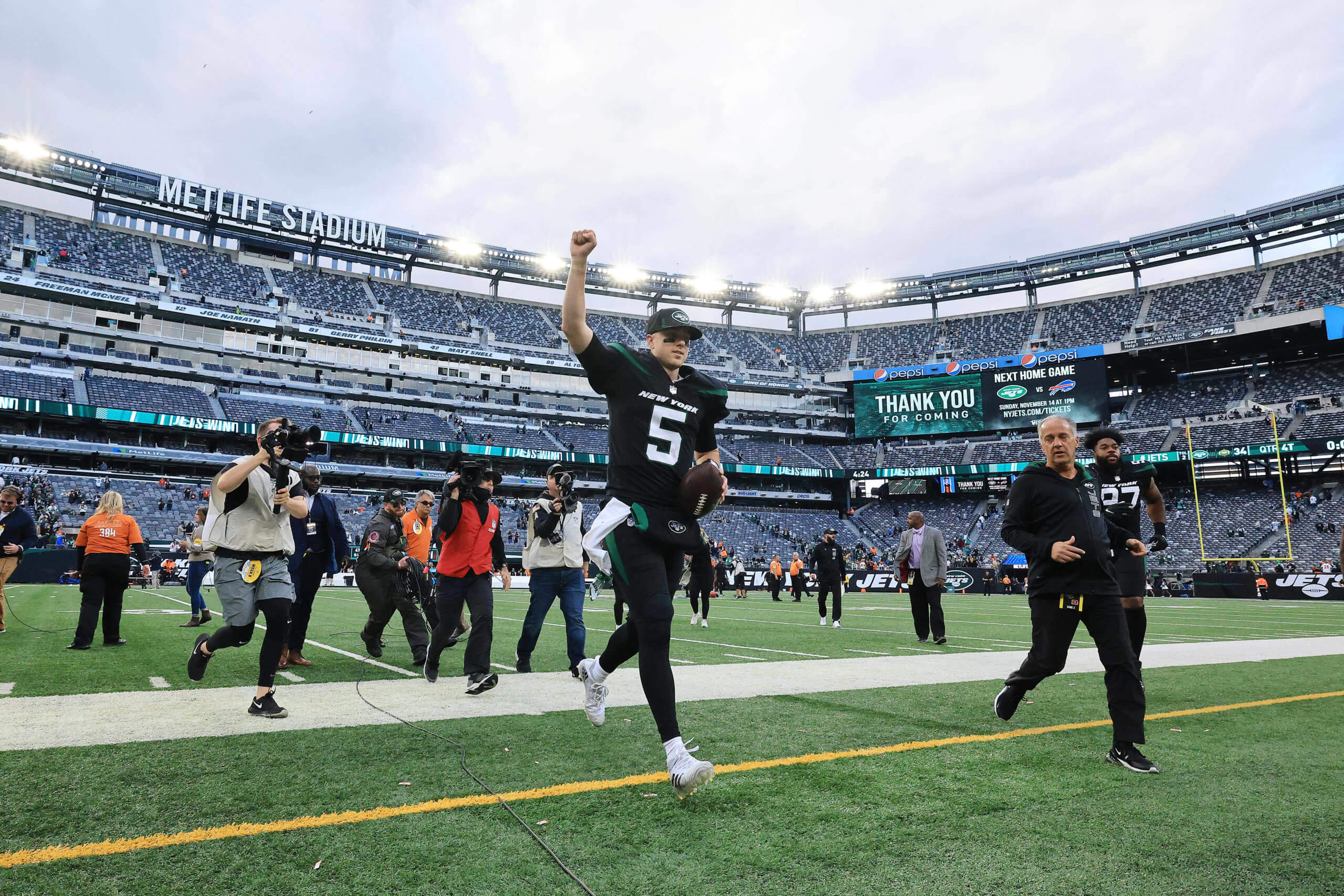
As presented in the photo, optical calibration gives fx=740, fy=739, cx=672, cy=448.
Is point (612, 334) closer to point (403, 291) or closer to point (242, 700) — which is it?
point (403, 291)

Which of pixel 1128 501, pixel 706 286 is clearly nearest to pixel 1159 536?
pixel 1128 501

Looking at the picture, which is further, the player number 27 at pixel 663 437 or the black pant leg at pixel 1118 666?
the black pant leg at pixel 1118 666

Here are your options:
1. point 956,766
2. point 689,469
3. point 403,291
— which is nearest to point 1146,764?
point 956,766

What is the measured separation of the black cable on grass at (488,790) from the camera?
2344 mm

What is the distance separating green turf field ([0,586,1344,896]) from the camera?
2.35 m

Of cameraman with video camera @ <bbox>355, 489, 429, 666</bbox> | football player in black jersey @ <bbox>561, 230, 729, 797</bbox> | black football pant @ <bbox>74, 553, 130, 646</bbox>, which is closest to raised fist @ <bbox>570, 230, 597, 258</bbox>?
football player in black jersey @ <bbox>561, 230, 729, 797</bbox>

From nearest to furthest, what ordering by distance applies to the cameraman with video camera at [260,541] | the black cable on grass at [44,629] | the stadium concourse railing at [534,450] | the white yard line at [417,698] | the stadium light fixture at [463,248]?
the white yard line at [417,698]
the cameraman with video camera at [260,541]
the black cable on grass at [44,629]
the stadium concourse railing at [534,450]
the stadium light fixture at [463,248]

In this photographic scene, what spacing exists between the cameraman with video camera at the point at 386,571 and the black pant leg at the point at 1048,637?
5.81 m

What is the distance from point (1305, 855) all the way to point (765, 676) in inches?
181

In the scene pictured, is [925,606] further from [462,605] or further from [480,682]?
[480,682]

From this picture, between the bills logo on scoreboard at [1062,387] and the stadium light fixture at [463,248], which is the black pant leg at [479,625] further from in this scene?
the stadium light fixture at [463,248]

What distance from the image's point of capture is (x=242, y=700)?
5.35 m

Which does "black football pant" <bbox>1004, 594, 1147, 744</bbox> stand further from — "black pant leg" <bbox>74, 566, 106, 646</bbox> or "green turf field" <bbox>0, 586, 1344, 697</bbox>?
"black pant leg" <bbox>74, 566, 106, 646</bbox>

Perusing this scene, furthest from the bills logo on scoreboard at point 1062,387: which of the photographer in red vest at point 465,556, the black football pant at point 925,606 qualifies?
the photographer in red vest at point 465,556
